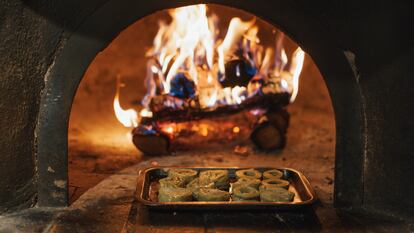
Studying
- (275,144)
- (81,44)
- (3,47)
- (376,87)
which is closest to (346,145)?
(376,87)

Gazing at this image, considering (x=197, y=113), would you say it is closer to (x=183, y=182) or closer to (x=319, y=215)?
(x=183, y=182)

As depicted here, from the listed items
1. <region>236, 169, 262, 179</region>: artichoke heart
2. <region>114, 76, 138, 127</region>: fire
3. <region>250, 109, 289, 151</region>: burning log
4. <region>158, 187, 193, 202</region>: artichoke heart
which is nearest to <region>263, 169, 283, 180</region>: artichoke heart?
<region>236, 169, 262, 179</region>: artichoke heart

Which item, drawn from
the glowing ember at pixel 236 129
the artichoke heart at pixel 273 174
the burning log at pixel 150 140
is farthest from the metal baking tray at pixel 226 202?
the glowing ember at pixel 236 129

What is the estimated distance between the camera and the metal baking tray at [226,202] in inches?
92.6

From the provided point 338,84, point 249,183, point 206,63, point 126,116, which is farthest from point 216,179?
point 126,116

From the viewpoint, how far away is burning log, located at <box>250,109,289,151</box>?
3.56m

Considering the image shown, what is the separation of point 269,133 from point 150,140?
778mm

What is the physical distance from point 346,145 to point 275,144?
1060 millimetres

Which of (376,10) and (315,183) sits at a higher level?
(376,10)

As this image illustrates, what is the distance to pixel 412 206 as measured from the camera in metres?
2.46

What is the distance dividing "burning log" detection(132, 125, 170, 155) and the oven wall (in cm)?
98

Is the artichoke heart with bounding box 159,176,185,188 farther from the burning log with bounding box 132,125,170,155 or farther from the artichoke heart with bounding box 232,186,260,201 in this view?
the burning log with bounding box 132,125,170,155

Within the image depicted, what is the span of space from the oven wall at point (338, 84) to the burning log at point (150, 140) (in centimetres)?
98

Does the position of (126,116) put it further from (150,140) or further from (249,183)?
(249,183)
